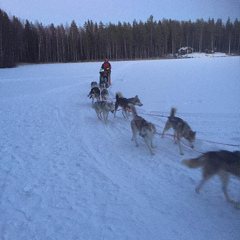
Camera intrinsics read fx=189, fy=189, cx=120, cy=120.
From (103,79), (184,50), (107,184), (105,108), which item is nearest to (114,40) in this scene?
(184,50)

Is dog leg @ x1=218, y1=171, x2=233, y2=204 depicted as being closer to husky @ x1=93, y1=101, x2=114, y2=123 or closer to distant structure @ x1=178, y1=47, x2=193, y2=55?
husky @ x1=93, y1=101, x2=114, y2=123

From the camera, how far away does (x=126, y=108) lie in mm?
5941

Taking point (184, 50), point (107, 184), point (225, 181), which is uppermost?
point (184, 50)

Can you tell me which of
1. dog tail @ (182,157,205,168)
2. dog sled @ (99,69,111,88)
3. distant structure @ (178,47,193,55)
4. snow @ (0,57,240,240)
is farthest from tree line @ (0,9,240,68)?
dog tail @ (182,157,205,168)

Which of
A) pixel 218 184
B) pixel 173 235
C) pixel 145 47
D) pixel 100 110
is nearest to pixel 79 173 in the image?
pixel 173 235

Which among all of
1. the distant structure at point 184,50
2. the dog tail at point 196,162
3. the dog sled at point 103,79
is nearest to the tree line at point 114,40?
the distant structure at point 184,50

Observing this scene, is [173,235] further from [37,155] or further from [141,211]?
[37,155]

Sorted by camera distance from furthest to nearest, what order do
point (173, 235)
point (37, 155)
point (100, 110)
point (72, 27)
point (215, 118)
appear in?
point (72, 27)
point (100, 110)
point (215, 118)
point (37, 155)
point (173, 235)

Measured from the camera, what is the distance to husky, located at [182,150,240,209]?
2246 mm

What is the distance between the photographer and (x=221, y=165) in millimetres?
2297

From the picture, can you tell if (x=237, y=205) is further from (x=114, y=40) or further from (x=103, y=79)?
(x=114, y=40)

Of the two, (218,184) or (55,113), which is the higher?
(55,113)

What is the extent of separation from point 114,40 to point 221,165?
142 ft

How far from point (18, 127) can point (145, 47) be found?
4287 cm
